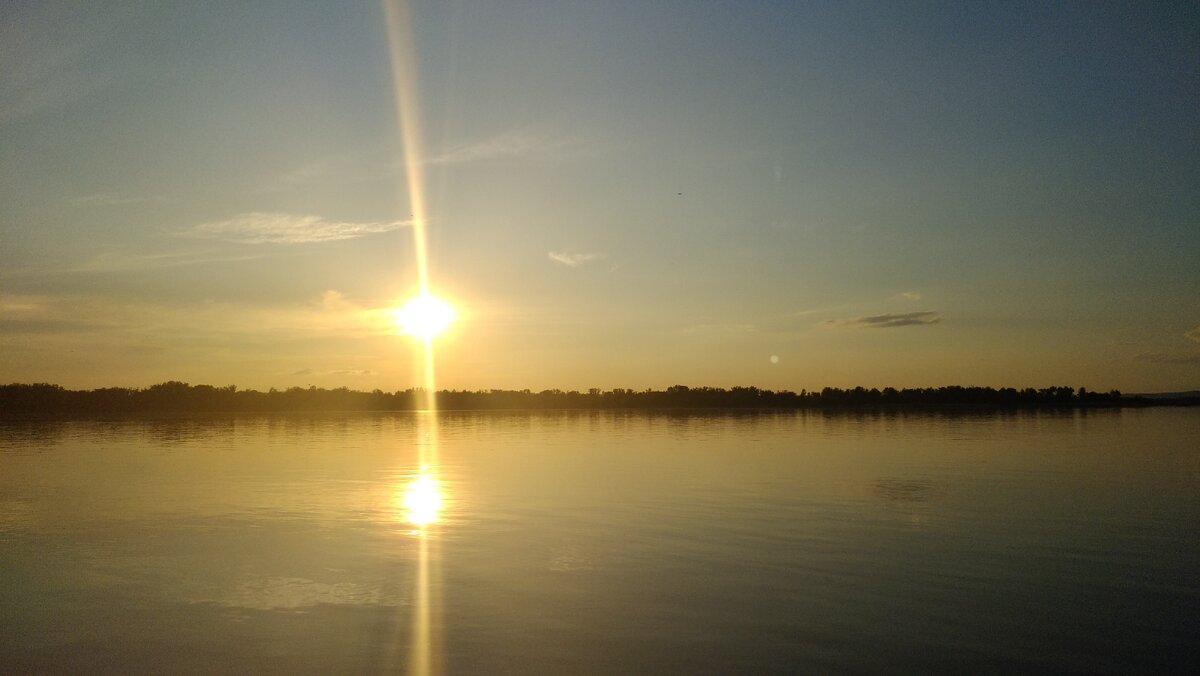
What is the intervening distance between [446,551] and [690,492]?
1546 centimetres

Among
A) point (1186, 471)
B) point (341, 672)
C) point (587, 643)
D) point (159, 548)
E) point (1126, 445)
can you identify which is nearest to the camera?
point (341, 672)

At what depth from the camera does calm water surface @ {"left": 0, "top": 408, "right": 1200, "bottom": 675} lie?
14336mm

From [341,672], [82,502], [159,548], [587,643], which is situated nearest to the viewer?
[341,672]

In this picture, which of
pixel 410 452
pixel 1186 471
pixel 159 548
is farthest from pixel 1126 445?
pixel 159 548

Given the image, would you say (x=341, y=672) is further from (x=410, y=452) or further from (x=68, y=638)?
(x=410, y=452)

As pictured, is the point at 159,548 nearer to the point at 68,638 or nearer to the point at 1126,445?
the point at 68,638

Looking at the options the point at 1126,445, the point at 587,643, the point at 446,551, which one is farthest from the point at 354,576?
the point at 1126,445

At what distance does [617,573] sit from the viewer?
20438 millimetres

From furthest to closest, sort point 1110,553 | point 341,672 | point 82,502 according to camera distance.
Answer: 1. point 82,502
2. point 1110,553
3. point 341,672

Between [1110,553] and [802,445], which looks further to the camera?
[802,445]

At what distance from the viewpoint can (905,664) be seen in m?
13.5

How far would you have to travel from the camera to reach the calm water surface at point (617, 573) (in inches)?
564

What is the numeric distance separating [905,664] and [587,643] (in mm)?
5351

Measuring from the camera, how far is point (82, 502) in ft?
112
